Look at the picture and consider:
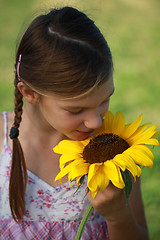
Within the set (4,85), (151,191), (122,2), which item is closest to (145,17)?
(122,2)

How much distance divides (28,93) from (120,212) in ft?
2.24

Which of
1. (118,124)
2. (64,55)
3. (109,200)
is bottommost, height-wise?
(109,200)

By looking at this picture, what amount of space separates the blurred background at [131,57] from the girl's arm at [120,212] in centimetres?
85

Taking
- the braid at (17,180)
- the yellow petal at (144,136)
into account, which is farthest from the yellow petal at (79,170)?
the braid at (17,180)

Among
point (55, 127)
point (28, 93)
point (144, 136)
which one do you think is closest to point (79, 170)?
point (144, 136)

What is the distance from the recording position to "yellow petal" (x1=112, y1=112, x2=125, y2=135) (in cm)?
180

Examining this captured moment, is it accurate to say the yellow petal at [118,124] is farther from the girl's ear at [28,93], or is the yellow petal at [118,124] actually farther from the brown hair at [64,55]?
the girl's ear at [28,93]

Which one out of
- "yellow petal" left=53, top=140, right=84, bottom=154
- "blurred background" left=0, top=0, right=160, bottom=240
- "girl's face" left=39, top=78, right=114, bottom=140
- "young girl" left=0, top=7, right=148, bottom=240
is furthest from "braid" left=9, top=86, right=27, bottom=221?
"blurred background" left=0, top=0, right=160, bottom=240

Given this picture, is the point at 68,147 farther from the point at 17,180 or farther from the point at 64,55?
the point at 17,180

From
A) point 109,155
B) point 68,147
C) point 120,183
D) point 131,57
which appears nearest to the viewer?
point 120,183

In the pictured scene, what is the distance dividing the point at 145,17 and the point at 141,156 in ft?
21.4

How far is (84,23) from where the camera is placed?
191 centimetres

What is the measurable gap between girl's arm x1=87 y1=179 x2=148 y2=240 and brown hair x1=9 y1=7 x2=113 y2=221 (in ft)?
1.46

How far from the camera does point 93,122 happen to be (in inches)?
71.0
